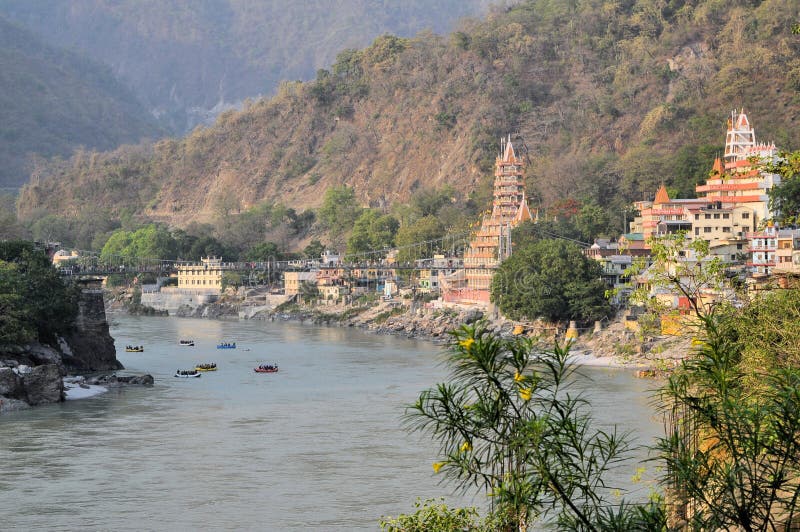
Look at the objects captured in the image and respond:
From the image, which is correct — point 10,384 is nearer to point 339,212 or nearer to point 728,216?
point 728,216

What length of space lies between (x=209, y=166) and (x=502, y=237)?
5567 centimetres

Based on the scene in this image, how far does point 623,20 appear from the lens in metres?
82.1

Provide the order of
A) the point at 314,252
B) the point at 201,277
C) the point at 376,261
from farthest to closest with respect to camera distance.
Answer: the point at 314,252
the point at 201,277
the point at 376,261

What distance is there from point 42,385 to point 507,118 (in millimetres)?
55546

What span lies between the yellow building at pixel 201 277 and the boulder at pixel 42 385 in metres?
35.2

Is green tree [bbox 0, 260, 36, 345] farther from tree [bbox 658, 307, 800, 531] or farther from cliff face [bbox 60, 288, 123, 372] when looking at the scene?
tree [bbox 658, 307, 800, 531]

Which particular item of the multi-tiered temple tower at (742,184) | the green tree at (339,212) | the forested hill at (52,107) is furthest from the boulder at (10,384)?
the forested hill at (52,107)

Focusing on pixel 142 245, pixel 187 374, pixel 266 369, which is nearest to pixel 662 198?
pixel 266 369

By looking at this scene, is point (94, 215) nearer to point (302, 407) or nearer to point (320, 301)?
point (320, 301)

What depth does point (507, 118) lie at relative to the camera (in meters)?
79.9

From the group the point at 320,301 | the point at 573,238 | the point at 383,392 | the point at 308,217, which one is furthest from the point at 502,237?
the point at 308,217

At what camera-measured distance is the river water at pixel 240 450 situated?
17.5 metres

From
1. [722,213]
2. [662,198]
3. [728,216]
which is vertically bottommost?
[728,216]

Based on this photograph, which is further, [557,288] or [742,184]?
[742,184]
